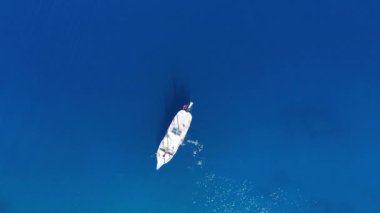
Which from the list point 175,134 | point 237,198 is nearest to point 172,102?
point 175,134

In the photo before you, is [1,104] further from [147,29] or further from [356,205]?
[356,205]

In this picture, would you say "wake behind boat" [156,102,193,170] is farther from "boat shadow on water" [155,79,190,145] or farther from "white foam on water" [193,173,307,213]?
"white foam on water" [193,173,307,213]

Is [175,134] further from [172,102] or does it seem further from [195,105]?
[195,105]

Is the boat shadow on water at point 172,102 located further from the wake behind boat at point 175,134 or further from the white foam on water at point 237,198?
the white foam on water at point 237,198

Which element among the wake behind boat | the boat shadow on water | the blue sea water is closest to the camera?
the wake behind boat

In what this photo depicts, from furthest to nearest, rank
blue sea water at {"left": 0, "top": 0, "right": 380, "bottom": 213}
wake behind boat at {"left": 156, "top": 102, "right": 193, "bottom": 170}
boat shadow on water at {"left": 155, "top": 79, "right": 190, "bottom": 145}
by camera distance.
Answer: boat shadow on water at {"left": 155, "top": 79, "right": 190, "bottom": 145}
blue sea water at {"left": 0, "top": 0, "right": 380, "bottom": 213}
wake behind boat at {"left": 156, "top": 102, "right": 193, "bottom": 170}

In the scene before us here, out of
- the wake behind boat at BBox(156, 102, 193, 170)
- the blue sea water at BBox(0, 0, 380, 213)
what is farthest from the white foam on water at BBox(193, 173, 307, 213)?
the wake behind boat at BBox(156, 102, 193, 170)

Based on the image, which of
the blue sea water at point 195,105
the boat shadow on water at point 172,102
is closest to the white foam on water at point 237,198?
the blue sea water at point 195,105
